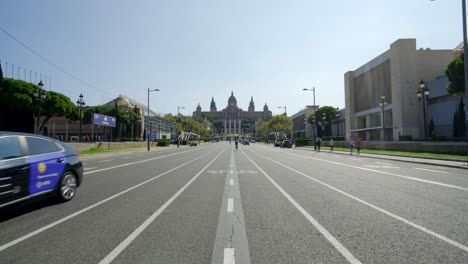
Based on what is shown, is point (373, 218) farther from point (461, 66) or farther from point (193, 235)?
point (461, 66)

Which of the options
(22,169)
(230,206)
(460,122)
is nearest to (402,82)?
(460,122)

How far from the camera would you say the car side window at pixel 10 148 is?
5.91m

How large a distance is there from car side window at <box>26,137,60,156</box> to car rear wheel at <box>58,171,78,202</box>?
717 millimetres

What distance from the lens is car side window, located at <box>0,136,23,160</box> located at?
19.4 ft

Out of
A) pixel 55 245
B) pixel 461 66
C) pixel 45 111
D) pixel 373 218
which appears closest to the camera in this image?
pixel 55 245

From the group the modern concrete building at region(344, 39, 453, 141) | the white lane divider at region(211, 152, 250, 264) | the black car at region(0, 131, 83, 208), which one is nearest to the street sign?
the black car at region(0, 131, 83, 208)

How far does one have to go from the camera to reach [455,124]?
46.0m

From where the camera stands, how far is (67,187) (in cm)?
785

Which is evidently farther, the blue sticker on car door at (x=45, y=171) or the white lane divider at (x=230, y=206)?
the white lane divider at (x=230, y=206)

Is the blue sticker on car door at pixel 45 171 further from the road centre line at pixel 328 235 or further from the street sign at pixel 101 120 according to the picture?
the street sign at pixel 101 120

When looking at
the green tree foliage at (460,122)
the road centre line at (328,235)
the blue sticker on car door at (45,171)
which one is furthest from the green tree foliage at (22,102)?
the green tree foliage at (460,122)

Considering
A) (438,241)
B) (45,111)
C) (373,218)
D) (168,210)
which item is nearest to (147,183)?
(168,210)

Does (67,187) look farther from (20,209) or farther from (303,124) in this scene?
(303,124)

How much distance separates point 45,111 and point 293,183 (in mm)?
61131
